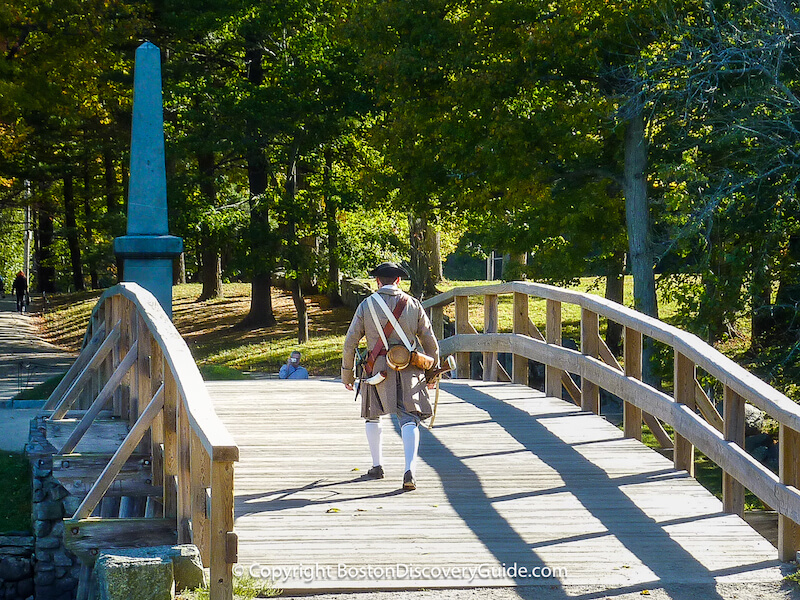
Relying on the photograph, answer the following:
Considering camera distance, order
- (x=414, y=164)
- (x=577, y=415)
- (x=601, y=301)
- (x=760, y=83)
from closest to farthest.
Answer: (x=601, y=301) → (x=577, y=415) → (x=760, y=83) → (x=414, y=164)

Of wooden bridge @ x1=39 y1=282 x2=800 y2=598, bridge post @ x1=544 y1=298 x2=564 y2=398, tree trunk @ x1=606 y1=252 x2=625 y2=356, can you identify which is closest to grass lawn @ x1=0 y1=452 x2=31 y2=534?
wooden bridge @ x1=39 y1=282 x2=800 y2=598

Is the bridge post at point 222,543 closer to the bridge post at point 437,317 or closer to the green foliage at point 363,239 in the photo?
the bridge post at point 437,317

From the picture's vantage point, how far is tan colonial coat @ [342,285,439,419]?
7746 mm

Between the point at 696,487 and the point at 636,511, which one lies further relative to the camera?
the point at 696,487

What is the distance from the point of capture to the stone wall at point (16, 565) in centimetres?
1226

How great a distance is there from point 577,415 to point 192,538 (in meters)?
5.58

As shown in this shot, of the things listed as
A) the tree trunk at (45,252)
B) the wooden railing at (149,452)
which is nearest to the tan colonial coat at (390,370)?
the wooden railing at (149,452)

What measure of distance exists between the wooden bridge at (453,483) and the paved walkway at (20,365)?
15.6ft

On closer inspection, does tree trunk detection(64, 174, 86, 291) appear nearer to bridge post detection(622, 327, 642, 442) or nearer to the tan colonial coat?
bridge post detection(622, 327, 642, 442)

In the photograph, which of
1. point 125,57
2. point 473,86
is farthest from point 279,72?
point 473,86

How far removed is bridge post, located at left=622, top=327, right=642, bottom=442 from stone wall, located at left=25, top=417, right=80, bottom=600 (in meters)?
5.68

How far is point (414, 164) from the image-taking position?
804 inches

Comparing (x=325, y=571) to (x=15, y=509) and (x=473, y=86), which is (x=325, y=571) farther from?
(x=473, y=86)

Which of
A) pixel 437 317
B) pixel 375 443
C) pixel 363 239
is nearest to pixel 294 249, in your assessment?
pixel 363 239
